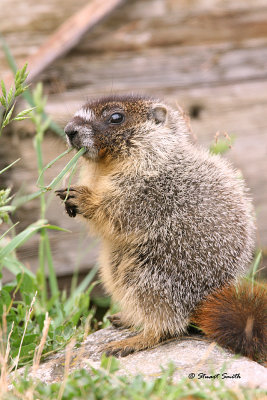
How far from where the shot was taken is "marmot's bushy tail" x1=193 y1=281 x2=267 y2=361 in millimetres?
3582

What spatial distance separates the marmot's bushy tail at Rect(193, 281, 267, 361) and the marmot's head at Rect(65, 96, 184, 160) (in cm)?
124

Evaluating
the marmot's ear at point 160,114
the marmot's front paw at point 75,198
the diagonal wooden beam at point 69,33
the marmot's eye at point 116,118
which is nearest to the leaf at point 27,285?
the marmot's front paw at point 75,198

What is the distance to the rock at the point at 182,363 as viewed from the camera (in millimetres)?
3184

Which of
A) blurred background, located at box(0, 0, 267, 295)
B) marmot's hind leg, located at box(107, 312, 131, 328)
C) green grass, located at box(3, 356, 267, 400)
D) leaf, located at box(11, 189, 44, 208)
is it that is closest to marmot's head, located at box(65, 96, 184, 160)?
leaf, located at box(11, 189, 44, 208)

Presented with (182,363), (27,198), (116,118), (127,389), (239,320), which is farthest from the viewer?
(116,118)

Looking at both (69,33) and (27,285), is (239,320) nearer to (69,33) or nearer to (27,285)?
(27,285)

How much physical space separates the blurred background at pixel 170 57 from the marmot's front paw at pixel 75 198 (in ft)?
7.13

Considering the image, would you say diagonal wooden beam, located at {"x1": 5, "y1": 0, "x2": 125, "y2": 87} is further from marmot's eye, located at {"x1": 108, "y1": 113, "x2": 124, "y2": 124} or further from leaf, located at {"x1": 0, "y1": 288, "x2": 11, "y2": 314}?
leaf, located at {"x1": 0, "y1": 288, "x2": 11, "y2": 314}

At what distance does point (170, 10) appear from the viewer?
660 cm

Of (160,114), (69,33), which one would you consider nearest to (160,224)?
(160,114)

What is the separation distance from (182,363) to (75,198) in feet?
4.49

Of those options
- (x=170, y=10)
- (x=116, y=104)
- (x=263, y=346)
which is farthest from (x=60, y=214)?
(x=263, y=346)

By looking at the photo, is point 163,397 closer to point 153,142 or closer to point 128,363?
point 128,363

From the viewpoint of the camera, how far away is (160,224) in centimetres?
396
